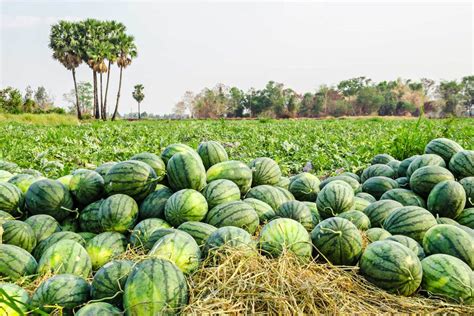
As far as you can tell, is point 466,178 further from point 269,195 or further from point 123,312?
point 123,312

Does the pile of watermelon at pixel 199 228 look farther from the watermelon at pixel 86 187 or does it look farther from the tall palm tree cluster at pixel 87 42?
the tall palm tree cluster at pixel 87 42

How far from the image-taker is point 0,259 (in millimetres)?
2604

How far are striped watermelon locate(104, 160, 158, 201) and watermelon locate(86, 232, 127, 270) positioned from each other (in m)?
0.46

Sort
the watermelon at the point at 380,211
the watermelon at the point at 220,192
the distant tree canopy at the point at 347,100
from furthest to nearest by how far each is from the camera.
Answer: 1. the distant tree canopy at the point at 347,100
2. the watermelon at the point at 380,211
3. the watermelon at the point at 220,192

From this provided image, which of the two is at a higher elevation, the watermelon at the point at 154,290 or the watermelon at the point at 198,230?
the watermelon at the point at 198,230

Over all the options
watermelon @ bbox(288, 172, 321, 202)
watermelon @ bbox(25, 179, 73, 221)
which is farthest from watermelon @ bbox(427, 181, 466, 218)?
watermelon @ bbox(25, 179, 73, 221)

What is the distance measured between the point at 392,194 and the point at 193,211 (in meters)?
2.06

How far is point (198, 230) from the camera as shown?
9.47 feet

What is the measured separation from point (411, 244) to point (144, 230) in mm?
2012

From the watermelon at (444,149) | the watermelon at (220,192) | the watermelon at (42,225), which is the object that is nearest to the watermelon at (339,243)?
the watermelon at (220,192)

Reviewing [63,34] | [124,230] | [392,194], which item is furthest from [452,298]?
[63,34]

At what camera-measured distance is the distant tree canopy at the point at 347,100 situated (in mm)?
85062

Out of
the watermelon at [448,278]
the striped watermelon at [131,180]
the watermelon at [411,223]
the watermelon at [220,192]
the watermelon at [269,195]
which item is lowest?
the watermelon at [448,278]

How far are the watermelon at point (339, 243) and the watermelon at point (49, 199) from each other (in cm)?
220
